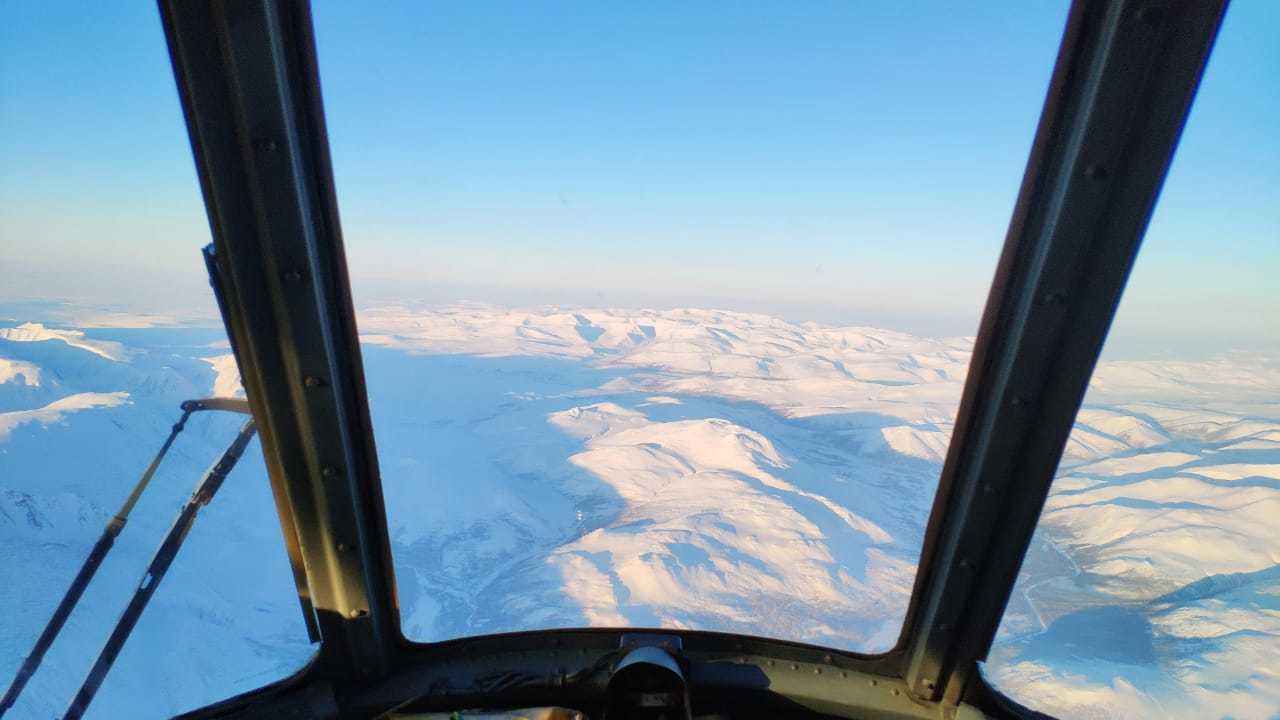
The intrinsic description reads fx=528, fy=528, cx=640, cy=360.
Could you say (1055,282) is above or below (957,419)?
above

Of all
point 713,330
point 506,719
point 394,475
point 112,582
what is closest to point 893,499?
point 713,330

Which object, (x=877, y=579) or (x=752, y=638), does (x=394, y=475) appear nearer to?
(x=752, y=638)

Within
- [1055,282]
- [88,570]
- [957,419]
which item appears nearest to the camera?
[1055,282]

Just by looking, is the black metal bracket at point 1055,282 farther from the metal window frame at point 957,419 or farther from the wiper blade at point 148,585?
the wiper blade at point 148,585

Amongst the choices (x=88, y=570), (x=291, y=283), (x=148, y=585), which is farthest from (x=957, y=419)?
(x=88, y=570)

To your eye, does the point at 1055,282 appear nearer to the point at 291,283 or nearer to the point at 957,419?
the point at 957,419

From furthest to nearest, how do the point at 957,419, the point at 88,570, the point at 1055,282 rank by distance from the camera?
the point at 88,570
the point at 957,419
the point at 1055,282

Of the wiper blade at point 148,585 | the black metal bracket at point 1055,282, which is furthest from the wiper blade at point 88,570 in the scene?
the black metal bracket at point 1055,282

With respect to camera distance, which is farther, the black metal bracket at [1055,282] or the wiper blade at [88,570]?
the wiper blade at [88,570]
